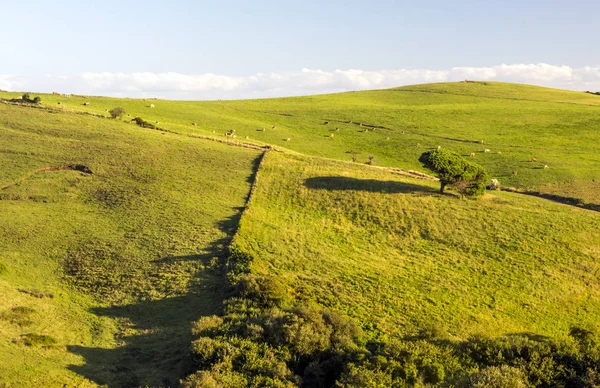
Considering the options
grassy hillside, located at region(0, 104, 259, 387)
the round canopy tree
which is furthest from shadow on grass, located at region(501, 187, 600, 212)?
grassy hillside, located at region(0, 104, 259, 387)

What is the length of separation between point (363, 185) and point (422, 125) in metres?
56.4

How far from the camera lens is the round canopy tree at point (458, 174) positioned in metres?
62.5

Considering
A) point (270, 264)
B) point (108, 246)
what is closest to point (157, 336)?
point (270, 264)

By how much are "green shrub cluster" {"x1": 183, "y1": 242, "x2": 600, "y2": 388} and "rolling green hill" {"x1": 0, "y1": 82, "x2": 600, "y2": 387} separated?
5.2 inches

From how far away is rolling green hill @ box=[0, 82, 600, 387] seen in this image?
1202 inches

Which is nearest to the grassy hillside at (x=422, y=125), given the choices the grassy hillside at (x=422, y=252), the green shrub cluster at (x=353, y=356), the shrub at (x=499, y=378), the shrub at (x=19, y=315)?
the grassy hillside at (x=422, y=252)

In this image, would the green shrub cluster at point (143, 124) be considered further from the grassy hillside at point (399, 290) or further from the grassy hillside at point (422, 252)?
the grassy hillside at point (399, 290)

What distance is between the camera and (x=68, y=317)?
3756 centimetres

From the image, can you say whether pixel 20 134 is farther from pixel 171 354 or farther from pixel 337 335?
pixel 337 335

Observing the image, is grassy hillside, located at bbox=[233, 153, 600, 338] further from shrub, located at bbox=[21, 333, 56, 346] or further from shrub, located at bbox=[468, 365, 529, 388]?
shrub, located at bbox=[21, 333, 56, 346]

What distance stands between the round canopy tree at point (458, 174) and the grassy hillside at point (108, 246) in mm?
26827

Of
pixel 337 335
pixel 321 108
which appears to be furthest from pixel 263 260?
pixel 321 108

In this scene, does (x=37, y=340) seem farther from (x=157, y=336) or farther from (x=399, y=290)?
(x=399, y=290)

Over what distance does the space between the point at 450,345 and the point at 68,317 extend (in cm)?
3012
